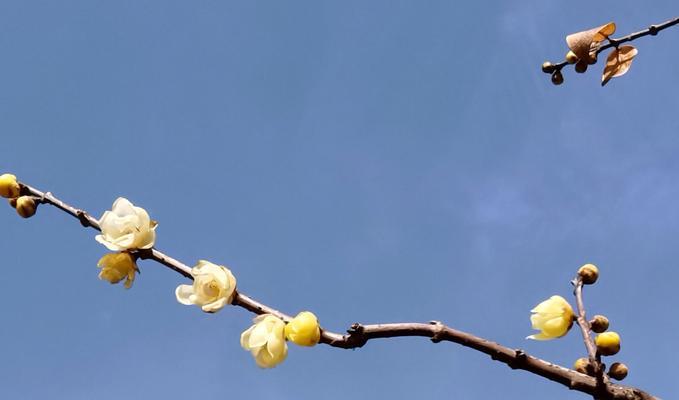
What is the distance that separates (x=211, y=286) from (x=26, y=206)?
73 cm

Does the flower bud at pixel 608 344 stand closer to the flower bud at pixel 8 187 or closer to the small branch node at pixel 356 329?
the small branch node at pixel 356 329

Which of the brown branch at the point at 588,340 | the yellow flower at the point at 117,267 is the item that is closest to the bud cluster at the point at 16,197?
the yellow flower at the point at 117,267

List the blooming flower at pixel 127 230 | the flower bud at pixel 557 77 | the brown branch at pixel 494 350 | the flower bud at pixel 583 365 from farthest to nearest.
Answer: the flower bud at pixel 557 77
the blooming flower at pixel 127 230
the flower bud at pixel 583 365
the brown branch at pixel 494 350

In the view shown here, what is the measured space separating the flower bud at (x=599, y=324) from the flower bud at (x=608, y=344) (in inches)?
6.9

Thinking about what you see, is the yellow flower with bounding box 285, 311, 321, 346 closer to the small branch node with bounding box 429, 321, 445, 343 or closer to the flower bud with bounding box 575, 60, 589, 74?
the small branch node with bounding box 429, 321, 445, 343

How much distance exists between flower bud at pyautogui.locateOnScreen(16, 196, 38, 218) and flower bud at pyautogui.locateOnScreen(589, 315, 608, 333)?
1.70m

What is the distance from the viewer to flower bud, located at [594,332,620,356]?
74.7 inches

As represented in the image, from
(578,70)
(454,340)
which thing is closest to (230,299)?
(454,340)

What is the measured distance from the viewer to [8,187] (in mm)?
2420

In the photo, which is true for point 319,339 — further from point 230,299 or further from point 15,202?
point 15,202

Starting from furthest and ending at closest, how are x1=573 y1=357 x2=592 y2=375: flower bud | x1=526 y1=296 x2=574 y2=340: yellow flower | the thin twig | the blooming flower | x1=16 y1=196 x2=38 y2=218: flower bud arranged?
the thin twig → x1=16 y1=196 x2=38 y2=218: flower bud → the blooming flower → x1=526 y1=296 x2=574 y2=340: yellow flower → x1=573 y1=357 x2=592 y2=375: flower bud

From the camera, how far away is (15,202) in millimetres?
2406

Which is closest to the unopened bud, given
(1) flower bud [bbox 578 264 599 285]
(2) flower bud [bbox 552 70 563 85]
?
(2) flower bud [bbox 552 70 563 85]

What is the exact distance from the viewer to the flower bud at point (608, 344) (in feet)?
6.23
